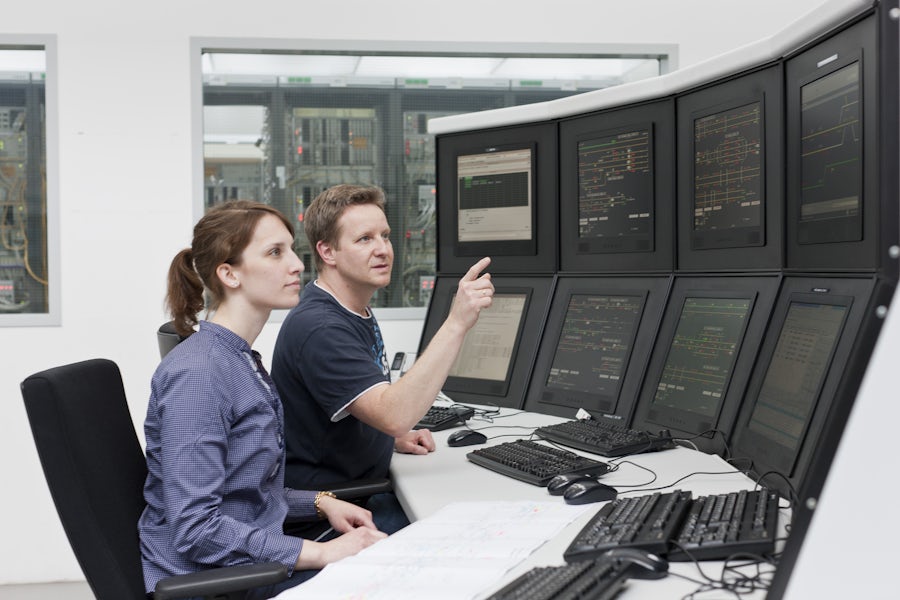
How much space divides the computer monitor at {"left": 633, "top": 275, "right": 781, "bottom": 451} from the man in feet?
1.80

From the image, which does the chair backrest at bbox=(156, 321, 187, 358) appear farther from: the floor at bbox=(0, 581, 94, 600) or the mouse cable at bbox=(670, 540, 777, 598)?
the floor at bbox=(0, 581, 94, 600)

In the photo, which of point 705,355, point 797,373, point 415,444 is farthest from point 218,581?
point 705,355

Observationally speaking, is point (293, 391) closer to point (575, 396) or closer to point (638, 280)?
point (575, 396)

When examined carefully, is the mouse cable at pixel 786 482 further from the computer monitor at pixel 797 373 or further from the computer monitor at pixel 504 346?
the computer monitor at pixel 504 346

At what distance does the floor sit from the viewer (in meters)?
3.10

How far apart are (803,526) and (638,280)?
1465mm

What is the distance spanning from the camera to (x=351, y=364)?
5.87ft

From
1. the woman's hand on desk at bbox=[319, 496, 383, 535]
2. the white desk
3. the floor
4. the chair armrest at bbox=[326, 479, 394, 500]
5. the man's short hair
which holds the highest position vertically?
the man's short hair

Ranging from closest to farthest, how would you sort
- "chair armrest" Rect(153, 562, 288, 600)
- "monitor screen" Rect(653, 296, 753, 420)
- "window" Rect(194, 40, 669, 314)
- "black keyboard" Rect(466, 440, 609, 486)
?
"chair armrest" Rect(153, 562, 288, 600), "black keyboard" Rect(466, 440, 609, 486), "monitor screen" Rect(653, 296, 753, 420), "window" Rect(194, 40, 669, 314)

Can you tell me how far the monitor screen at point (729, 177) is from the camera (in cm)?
186

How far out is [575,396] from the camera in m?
2.29

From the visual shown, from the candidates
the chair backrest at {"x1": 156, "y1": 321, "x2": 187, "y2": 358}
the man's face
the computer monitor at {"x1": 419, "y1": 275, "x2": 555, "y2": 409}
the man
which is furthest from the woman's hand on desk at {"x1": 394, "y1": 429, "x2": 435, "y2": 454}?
the chair backrest at {"x1": 156, "y1": 321, "x2": 187, "y2": 358}

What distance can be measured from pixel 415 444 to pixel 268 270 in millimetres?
678

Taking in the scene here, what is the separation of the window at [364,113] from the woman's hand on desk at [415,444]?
149cm
